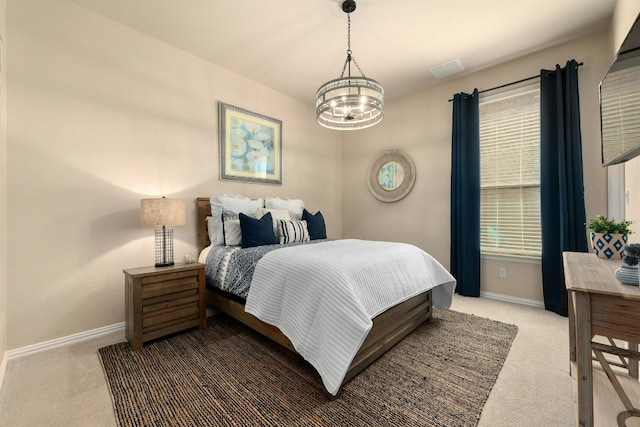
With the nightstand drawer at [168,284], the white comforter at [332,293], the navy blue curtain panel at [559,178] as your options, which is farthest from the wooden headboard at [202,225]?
the navy blue curtain panel at [559,178]

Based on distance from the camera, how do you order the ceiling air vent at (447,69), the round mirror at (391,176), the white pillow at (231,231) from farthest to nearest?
the round mirror at (391,176) → the ceiling air vent at (447,69) → the white pillow at (231,231)

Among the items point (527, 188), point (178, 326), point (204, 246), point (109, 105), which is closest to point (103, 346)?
point (178, 326)

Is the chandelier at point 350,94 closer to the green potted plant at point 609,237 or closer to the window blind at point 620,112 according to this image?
the window blind at point 620,112

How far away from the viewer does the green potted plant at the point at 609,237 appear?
1529 mm

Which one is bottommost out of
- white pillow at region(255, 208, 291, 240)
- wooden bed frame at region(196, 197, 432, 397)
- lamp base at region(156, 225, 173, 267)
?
wooden bed frame at region(196, 197, 432, 397)

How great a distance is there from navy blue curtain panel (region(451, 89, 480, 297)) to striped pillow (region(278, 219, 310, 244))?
6.65 ft

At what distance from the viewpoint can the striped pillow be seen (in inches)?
119

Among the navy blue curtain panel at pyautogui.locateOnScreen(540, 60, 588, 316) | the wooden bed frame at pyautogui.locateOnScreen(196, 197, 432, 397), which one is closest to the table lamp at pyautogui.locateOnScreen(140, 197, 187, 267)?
the wooden bed frame at pyautogui.locateOnScreen(196, 197, 432, 397)

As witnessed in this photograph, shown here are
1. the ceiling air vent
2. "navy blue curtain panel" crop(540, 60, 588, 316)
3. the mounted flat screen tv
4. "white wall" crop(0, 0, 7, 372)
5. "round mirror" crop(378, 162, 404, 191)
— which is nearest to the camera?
the mounted flat screen tv

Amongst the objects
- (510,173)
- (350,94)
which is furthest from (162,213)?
(510,173)

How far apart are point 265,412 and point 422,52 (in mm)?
3686

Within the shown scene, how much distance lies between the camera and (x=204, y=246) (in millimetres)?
3105

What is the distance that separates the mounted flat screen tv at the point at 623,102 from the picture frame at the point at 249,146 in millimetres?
3363

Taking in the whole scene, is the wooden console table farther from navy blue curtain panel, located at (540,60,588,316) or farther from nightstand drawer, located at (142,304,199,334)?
nightstand drawer, located at (142,304,199,334)
